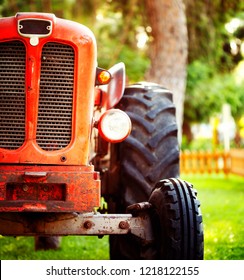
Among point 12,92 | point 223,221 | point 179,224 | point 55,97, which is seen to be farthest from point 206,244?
point 12,92

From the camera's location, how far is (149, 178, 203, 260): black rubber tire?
15.2ft

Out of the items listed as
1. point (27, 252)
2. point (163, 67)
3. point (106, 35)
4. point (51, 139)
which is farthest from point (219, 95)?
point (51, 139)

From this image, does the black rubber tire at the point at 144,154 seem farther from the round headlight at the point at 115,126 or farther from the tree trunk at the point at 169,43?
the tree trunk at the point at 169,43

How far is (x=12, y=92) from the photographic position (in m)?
4.83

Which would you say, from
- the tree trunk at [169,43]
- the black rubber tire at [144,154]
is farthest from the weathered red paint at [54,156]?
the tree trunk at [169,43]

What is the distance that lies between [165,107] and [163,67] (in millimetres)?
7566

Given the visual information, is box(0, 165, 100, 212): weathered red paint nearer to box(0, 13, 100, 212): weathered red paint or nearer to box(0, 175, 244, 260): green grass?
box(0, 13, 100, 212): weathered red paint

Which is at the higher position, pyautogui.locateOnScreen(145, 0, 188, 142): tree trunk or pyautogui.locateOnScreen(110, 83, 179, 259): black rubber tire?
pyautogui.locateOnScreen(145, 0, 188, 142): tree trunk

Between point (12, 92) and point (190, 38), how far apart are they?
42.7ft

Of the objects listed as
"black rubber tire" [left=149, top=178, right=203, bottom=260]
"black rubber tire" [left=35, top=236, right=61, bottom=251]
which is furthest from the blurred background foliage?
"black rubber tire" [left=149, top=178, right=203, bottom=260]

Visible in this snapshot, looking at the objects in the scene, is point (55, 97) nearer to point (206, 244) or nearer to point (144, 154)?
point (144, 154)

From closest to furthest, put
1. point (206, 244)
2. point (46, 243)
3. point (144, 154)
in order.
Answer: point (144, 154) < point (46, 243) < point (206, 244)

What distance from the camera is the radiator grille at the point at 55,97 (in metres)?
4.84

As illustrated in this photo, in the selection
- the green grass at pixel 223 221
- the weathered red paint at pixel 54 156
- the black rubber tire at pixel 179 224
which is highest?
the weathered red paint at pixel 54 156
